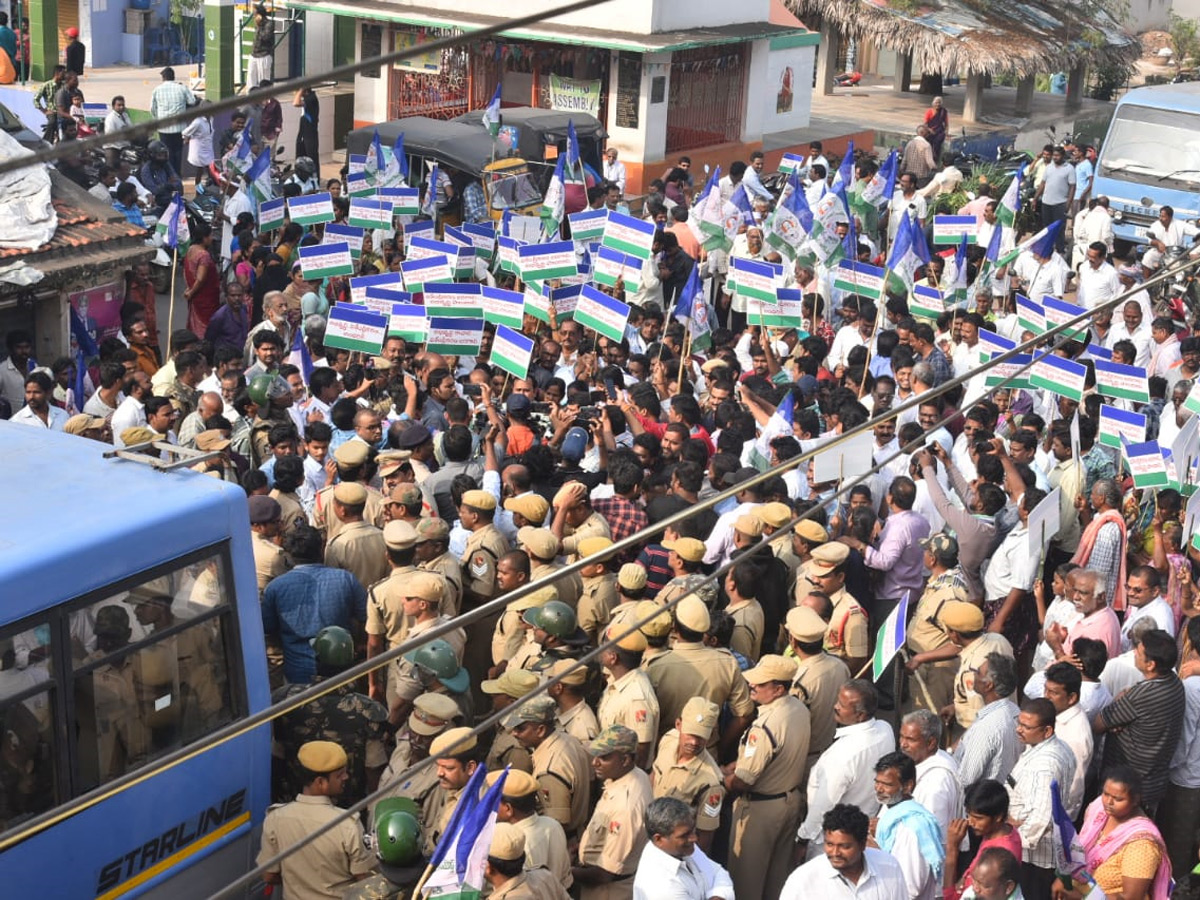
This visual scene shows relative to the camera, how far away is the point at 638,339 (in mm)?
12742

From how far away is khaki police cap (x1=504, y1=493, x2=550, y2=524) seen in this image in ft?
27.2

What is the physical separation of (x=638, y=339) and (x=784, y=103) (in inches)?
606

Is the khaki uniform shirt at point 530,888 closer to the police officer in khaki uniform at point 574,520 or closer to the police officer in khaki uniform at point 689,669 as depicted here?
the police officer in khaki uniform at point 689,669

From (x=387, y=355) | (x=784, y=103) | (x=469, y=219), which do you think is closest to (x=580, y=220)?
(x=387, y=355)

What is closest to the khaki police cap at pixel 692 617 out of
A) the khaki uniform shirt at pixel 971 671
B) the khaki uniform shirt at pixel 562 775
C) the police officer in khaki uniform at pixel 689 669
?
the police officer in khaki uniform at pixel 689 669

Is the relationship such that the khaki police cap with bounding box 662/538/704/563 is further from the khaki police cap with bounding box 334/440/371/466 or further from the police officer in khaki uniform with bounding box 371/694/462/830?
the khaki police cap with bounding box 334/440/371/466

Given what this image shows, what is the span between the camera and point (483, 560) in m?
8.14

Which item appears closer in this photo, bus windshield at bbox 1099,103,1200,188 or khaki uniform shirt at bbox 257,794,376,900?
khaki uniform shirt at bbox 257,794,376,900

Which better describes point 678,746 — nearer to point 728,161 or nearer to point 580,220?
point 580,220

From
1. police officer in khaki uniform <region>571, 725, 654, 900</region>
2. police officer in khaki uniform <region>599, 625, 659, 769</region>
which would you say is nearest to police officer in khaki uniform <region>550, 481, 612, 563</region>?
police officer in khaki uniform <region>599, 625, 659, 769</region>

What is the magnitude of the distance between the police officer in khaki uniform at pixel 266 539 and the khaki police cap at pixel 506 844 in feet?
8.28

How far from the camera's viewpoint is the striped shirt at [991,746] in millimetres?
6836

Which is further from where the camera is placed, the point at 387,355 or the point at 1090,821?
the point at 387,355

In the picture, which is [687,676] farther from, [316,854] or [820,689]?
[316,854]
